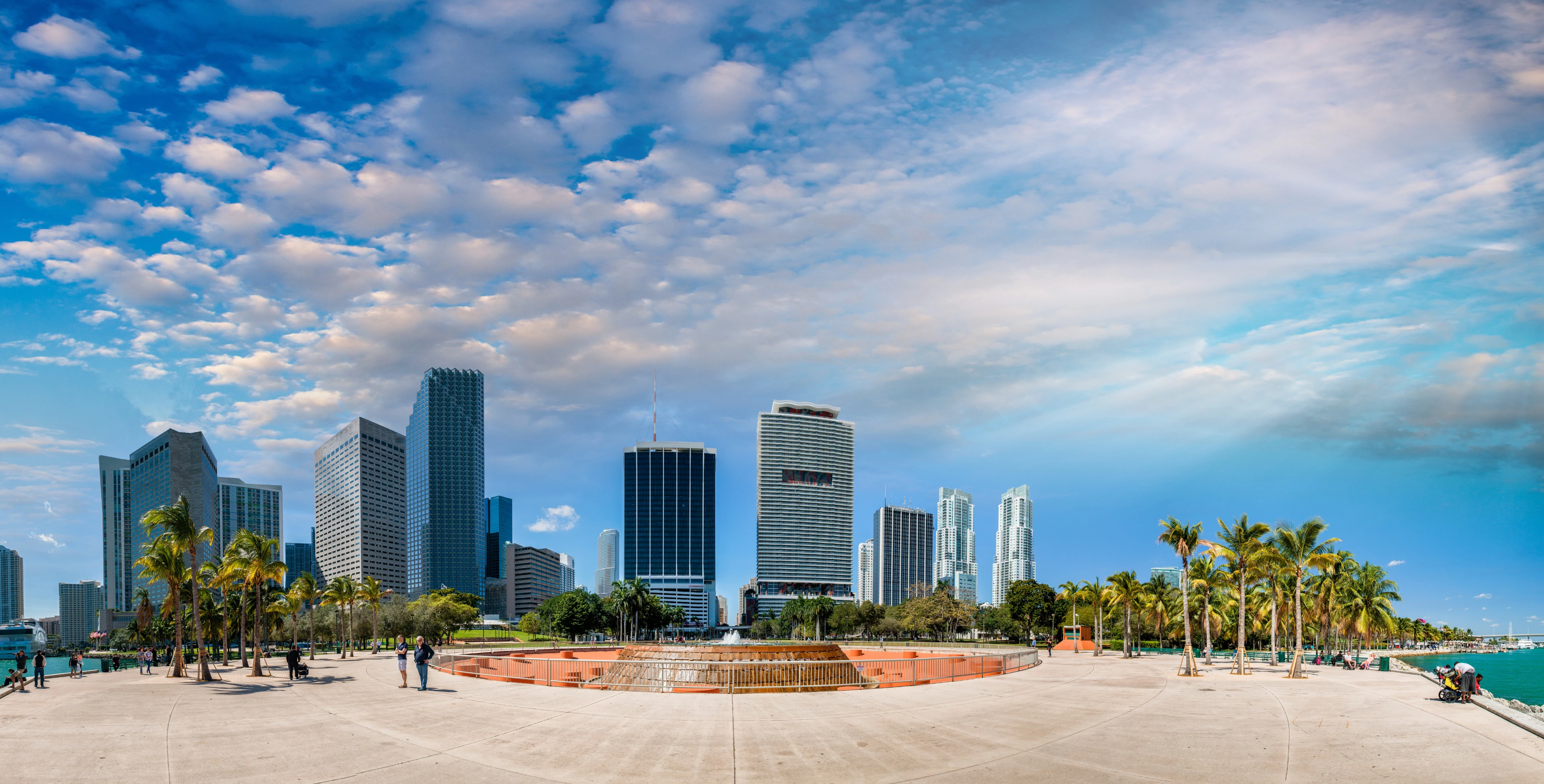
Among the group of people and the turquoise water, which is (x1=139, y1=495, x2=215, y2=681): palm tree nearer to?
the group of people

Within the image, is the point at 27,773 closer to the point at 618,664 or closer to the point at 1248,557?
the point at 618,664

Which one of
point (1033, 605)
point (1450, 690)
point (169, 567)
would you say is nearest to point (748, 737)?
point (1450, 690)

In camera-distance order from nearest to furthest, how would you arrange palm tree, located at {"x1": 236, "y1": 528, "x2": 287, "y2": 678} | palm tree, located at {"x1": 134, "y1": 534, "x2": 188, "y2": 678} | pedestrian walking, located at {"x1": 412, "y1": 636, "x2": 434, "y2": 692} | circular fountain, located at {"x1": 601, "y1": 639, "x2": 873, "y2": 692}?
pedestrian walking, located at {"x1": 412, "y1": 636, "x2": 434, "y2": 692} → circular fountain, located at {"x1": 601, "y1": 639, "x2": 873, "y2": 692} → palm tree, located at {"x1": 134, "y1": 534, "x2": 188, "y2": 678} → palm tree, located at {"x1": 236, "y1": 528, "x2": 287, "y2": 678}

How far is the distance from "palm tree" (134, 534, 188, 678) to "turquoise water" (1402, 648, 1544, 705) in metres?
54.2

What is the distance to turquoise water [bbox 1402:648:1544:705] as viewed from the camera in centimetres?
5697

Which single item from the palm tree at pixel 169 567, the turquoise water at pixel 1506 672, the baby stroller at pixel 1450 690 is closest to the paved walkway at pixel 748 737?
the baby stroller at pixel 1450 690

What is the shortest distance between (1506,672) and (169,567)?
455 ft

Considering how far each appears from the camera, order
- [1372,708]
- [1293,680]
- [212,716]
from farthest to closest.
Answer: [1293,680]
[1372,708]
[212,716]

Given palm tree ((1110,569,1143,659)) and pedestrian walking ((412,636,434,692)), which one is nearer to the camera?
pedestrian walking ((412,636,434,692))

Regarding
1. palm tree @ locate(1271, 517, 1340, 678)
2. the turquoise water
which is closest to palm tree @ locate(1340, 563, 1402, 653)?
the turquoise water

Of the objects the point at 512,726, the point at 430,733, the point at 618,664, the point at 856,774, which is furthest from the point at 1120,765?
the point at 618,664

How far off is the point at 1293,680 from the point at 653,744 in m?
32.4

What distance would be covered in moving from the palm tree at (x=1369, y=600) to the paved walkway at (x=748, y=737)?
4540cm

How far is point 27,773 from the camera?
47.4 feet
